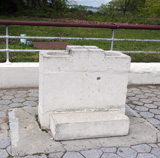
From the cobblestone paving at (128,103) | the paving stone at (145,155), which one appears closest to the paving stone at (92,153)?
the cobblestone paving at (128,103)

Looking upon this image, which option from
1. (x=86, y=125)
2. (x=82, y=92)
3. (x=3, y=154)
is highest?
(x=82, y=92)

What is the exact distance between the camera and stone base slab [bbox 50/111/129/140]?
333cm

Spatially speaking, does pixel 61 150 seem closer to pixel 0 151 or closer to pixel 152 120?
pixel 0 151

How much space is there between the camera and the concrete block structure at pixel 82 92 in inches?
134

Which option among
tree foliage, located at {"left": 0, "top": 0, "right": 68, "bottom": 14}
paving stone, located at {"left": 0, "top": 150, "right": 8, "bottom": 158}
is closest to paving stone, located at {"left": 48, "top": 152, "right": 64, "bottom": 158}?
paving stone, located at {"left": 0, "top": 150, "right": 8, "bottom": 158}

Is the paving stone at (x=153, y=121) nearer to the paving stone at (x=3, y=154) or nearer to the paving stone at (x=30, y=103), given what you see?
the paving stone at (x=30, y=103)

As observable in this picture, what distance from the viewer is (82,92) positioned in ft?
12.0

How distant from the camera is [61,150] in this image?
3.18 metres

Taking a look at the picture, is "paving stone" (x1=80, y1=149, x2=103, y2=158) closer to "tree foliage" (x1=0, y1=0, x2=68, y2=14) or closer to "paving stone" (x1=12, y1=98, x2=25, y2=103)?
"paving stone" (x1=12, y1=98, x2=25, y2=103)

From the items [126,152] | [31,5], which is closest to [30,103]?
[126,152]

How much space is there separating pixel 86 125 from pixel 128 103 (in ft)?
6.17

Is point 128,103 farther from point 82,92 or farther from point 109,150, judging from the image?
point 109,150

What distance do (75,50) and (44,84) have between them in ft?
2.06

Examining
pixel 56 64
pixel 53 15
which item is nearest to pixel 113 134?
pixel 56 64
